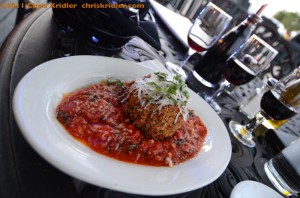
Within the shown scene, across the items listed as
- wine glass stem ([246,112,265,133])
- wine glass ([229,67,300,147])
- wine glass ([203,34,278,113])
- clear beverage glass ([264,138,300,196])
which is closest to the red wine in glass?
wine glass ([203,34,278,113])

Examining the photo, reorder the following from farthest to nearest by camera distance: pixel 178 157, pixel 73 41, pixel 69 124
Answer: pixel 73 41 → pixel 178 157 → pixel 69 124

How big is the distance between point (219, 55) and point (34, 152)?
1570mm

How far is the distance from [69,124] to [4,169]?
0.91 ft

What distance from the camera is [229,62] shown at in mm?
1697

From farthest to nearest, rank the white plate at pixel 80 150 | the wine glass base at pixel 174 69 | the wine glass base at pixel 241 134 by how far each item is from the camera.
Result: the wine glass base at pixel 174 69
the wine glass base at pixel 241 134
the white plate at pixel 80 150

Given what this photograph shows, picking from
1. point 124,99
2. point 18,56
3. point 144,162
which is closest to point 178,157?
point 144,162

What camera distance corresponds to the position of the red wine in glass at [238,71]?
1657mm

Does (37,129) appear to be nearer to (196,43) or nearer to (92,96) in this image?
(92,96)

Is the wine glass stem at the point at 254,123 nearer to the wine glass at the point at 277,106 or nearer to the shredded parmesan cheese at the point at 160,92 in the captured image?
Answer: the wine glass at the point at 277,106

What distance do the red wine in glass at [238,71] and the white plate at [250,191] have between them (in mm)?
820

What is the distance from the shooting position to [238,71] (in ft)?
5.44

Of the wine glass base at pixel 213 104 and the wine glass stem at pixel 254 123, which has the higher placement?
the wine glass stem at pixel 254 123

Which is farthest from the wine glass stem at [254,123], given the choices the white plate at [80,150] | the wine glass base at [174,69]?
the wine glass base at [174,69]

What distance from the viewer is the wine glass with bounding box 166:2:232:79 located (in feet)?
5.90
